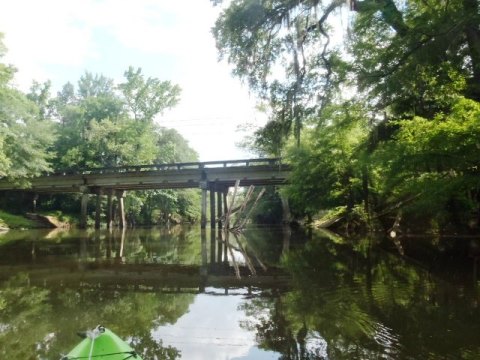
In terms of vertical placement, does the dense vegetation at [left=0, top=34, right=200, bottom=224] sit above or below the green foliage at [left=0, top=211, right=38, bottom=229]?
above

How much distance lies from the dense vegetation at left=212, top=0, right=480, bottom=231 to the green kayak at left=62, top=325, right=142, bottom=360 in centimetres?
1037

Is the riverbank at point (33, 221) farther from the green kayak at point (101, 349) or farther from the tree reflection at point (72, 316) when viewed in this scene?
the green kayak at point (101, 349)

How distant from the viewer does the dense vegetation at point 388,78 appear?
1094cm

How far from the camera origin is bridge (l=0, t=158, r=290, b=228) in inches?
1208

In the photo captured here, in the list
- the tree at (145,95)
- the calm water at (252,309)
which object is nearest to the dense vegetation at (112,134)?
the tree at (145,95)

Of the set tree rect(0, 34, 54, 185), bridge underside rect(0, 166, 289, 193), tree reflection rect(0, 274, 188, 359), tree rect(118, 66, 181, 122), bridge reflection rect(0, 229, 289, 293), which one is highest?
tree rect(118, 66, 181, 122)

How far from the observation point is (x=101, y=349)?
2904 mm

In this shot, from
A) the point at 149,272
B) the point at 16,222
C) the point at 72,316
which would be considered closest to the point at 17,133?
the point at 16,222

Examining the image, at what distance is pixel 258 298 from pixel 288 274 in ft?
7.75

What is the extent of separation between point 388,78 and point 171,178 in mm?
23974

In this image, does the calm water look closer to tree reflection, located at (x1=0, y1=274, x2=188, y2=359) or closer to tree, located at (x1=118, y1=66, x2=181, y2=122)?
tree reflection, located at (x1=0, y1=274, x2=188, y2=359)

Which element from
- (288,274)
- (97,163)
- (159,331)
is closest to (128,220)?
(97,163)

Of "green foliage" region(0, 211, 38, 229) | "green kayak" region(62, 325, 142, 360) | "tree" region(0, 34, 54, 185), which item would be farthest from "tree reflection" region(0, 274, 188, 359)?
"green foliage" region(0, 211, 38, 229)

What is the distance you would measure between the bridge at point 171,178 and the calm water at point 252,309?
20.5 metres
